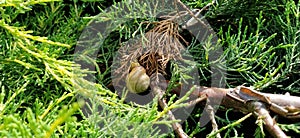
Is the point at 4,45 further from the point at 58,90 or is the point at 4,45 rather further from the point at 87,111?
the point at 87,111

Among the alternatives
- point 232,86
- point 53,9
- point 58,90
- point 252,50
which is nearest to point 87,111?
point 58,90

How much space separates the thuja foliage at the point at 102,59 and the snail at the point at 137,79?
7cm

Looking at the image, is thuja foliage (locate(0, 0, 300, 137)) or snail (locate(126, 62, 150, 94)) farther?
snail (locate(126, 62, 150, 94))

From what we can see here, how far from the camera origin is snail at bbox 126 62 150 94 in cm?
142

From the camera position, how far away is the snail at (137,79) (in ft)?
4.67

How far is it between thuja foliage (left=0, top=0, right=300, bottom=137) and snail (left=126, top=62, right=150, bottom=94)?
0.24 feet

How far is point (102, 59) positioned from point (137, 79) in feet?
0.56

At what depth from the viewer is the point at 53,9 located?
58.9 inches

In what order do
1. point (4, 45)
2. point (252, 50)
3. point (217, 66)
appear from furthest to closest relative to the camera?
point (252, 50) → point (217, 66) → point (4, 45)

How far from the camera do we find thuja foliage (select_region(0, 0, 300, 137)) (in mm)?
1223

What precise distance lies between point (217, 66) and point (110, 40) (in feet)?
1.28

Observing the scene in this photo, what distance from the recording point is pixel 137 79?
142cm

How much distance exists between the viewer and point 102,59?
4.96ft

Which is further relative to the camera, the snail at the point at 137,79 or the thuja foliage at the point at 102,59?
the snail at the point at 137,79
